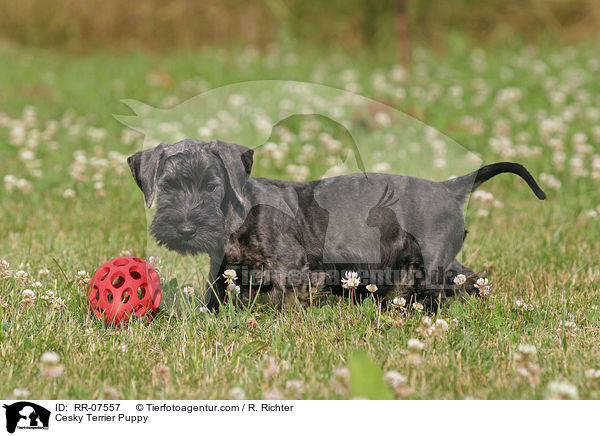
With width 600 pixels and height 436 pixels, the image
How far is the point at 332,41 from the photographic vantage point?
14773mm

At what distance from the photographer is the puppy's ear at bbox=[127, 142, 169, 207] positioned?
4105 mm

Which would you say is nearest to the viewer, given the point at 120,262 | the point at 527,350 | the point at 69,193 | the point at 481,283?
the point at 527,350

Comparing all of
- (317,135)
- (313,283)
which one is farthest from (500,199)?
(313,283)

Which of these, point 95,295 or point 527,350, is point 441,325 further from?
point 95,295

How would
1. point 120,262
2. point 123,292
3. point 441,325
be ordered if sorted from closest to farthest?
point 441,325 → point 123,292 → point 120,262

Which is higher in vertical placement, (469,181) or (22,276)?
(469,181)

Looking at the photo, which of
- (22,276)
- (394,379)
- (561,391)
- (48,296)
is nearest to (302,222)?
(394,379)

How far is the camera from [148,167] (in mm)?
4137

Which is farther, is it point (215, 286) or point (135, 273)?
point (215, 286)

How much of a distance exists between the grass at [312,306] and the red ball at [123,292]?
0.10m

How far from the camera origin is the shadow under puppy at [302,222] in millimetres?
4070
